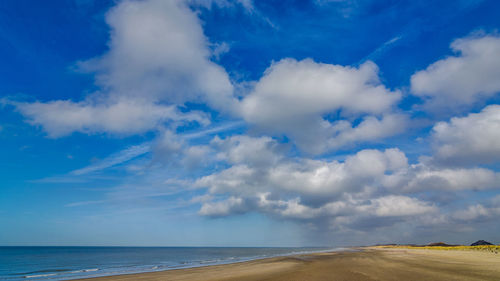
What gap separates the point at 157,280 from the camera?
2488 cm

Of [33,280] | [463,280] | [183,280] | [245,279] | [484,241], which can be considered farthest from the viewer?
[484,241]

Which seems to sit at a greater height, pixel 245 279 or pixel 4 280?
pixel 245 279

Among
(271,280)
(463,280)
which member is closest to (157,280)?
(271,280)

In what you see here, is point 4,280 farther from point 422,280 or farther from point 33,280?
point 422,280

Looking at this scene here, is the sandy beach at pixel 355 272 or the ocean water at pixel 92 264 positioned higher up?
the sandy beach at pixel 355 272

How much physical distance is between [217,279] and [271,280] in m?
5.14

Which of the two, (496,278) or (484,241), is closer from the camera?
(496,278)

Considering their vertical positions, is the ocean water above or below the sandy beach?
below

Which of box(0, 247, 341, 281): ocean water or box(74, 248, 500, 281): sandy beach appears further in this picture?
box(0, 247, 341, 281): ocean water

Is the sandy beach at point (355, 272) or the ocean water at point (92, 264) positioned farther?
the ocean water at point (92, 264)

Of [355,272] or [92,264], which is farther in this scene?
[92,264]

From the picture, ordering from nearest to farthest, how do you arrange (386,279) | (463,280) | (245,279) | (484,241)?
(463,280) → (386,279) → (245,279) → (484,241)

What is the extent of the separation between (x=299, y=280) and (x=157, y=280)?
42.6 ft

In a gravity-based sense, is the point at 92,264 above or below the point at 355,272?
below
